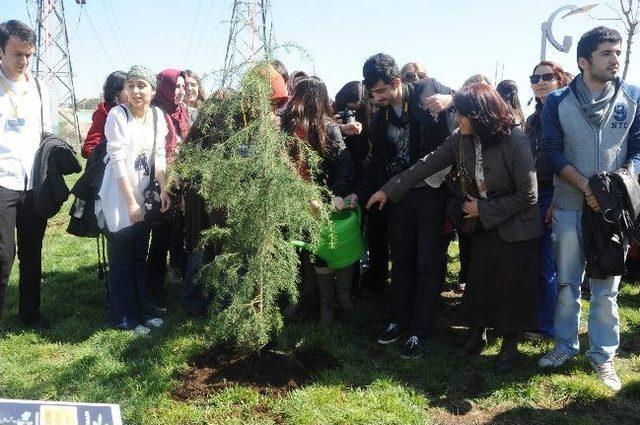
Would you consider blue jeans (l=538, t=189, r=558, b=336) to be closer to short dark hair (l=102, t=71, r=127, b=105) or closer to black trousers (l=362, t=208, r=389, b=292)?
black trousers (l=362, t=208, r=389, b=292)

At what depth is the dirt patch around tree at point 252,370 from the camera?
3.70 m

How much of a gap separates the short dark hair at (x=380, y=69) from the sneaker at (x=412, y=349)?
193 centimetres

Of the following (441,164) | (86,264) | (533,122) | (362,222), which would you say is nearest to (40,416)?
(441,164)

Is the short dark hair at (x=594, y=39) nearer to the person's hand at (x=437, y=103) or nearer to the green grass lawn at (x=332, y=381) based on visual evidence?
the person's hand at (x=437, y=103)

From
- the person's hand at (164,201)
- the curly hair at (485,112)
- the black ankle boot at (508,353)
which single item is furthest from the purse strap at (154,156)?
the black ankle boot at (508,353)

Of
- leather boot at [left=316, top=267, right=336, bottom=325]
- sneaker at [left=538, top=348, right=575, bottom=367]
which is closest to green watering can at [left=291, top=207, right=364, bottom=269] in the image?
leather boot at [left=316, top=267, right=336, bottom=325]

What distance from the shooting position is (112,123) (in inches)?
170

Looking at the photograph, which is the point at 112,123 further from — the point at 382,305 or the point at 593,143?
the point at 593,143

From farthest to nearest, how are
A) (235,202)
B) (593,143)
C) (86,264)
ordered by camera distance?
(86,264)
(593,143)
(235,202)

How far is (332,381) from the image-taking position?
380 centimetres

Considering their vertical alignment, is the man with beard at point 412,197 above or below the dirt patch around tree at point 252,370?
above

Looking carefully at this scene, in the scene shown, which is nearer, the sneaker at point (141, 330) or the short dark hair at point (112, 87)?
the sneaker at point (141, 330)

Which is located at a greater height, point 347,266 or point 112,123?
point 112,123

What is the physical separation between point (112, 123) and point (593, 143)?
11.3 ft
